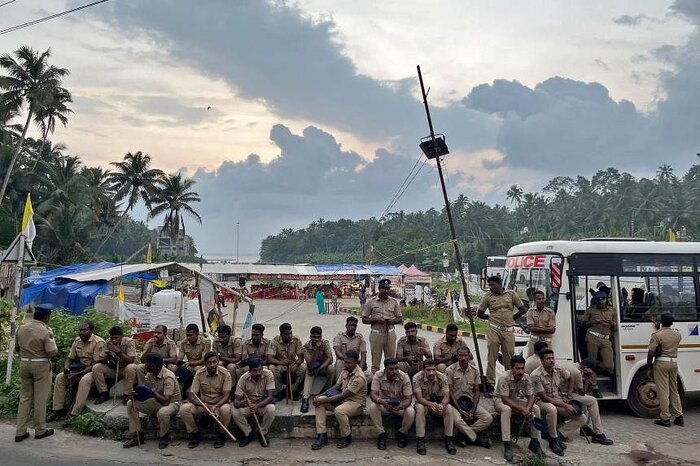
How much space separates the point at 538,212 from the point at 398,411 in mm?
83560

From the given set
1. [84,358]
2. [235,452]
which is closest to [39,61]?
[84,358]

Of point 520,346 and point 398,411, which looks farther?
point 520,346

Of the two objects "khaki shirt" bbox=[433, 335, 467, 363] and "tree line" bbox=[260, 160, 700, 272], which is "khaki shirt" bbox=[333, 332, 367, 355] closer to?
"khaki shirt" bbox=[433, 335, 467, 363]

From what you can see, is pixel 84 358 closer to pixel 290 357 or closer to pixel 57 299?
pixel 290 357

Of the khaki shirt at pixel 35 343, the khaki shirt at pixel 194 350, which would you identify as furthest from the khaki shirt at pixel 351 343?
the khaki shirt at pixel 35 343

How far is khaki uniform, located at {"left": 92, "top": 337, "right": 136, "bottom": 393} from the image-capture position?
7754 millimetres

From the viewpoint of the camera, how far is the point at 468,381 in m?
7.23

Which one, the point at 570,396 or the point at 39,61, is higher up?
the point at 39,61

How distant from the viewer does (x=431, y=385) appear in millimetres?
7098

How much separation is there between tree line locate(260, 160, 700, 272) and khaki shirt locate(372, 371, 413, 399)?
43.6 m

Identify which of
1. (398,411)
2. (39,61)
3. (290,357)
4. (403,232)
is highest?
(39,61)

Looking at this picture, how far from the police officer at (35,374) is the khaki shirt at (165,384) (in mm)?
1354

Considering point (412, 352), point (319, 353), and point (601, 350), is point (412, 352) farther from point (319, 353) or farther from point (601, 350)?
point (601, 350)

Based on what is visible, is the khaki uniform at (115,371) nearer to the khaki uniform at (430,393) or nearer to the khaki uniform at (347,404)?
the khaki uniform at (347,404)
